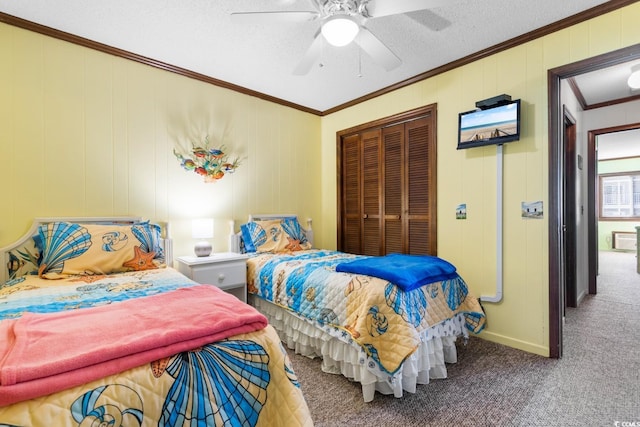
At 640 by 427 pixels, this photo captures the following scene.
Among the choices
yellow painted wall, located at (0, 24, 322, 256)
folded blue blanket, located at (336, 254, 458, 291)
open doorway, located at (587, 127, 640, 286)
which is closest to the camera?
folded blue blanket, located at (336, 254, 458, 291)

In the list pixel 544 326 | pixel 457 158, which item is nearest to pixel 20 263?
pixel 457 158

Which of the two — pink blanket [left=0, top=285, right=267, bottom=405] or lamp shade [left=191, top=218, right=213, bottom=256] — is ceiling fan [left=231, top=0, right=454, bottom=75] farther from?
lamp shade [left=191, top=218, right=213, bottom=256]

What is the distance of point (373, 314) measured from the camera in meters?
1.87

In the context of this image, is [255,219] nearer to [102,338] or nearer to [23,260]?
[23,260]

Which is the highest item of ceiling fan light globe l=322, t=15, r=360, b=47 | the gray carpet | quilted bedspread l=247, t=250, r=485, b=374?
ceiling fan light globe l=322, t=15, r=360, b=47

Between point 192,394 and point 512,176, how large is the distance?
277 cm

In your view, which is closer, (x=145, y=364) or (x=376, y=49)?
(x=145, y=364)

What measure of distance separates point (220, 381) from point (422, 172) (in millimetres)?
2849

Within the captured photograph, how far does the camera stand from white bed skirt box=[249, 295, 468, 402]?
182cm

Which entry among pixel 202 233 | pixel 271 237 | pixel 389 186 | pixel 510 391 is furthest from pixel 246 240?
pixel 510 391

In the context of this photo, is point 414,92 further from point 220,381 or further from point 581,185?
point 220,381

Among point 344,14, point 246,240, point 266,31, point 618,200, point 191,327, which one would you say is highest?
point 266,31

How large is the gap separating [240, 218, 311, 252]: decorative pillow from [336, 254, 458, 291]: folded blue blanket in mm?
1217

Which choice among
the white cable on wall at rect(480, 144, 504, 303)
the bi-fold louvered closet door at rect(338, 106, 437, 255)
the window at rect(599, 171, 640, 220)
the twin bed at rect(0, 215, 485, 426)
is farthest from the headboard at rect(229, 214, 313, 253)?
the window at rect(599, 171, 640, 220)
